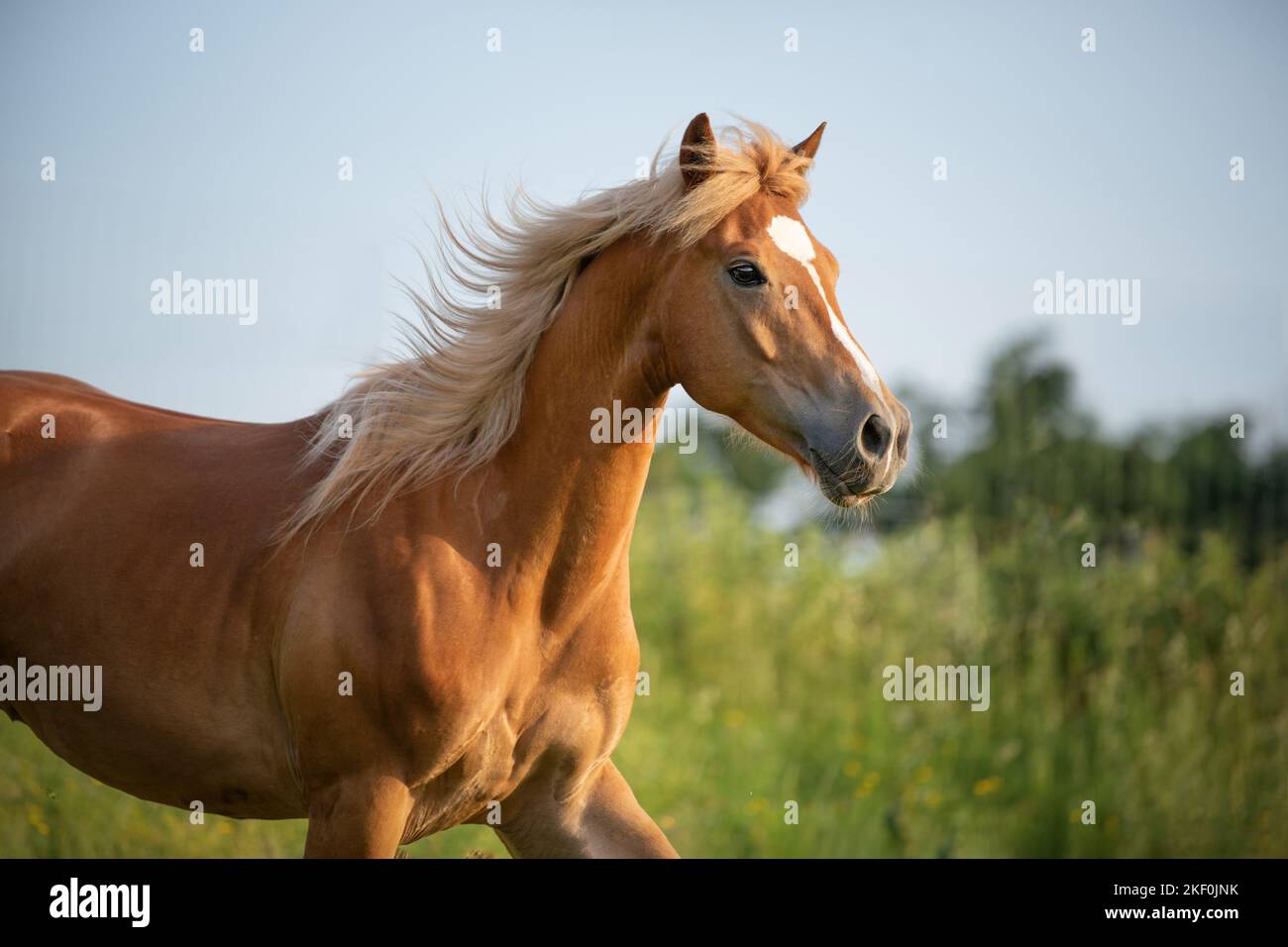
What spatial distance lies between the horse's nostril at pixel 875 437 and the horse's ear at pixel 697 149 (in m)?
0.94

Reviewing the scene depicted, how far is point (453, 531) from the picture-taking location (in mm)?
3506

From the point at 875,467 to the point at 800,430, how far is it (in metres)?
0.25

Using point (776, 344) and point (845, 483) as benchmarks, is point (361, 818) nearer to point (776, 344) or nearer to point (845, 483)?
point (845, 483)

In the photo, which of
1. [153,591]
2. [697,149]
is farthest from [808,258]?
[153,591]

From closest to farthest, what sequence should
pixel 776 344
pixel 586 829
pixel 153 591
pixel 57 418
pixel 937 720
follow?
1. pixel 776 344
2. pixel 153 591
3. pixel 586 829
4. pixel 57 418
5. pixel 937 720

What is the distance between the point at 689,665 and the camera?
10383 mm

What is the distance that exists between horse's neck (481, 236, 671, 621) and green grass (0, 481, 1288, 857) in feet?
14.2

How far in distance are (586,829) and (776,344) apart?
1767 millimetres

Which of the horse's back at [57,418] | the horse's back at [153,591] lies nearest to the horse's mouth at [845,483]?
the horse's back at [153,591]

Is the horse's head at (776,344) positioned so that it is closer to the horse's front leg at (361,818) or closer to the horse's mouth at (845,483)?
the horse's mouth at (845,483)

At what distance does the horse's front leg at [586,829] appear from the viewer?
376 centimetres

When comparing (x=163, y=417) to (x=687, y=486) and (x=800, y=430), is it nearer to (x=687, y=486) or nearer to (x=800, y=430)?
(x=800, y=430)

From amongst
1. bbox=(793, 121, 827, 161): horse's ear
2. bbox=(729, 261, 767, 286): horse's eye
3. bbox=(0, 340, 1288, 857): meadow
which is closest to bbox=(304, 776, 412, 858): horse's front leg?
bbox=(729, 261, 767, 286): horse's eye
